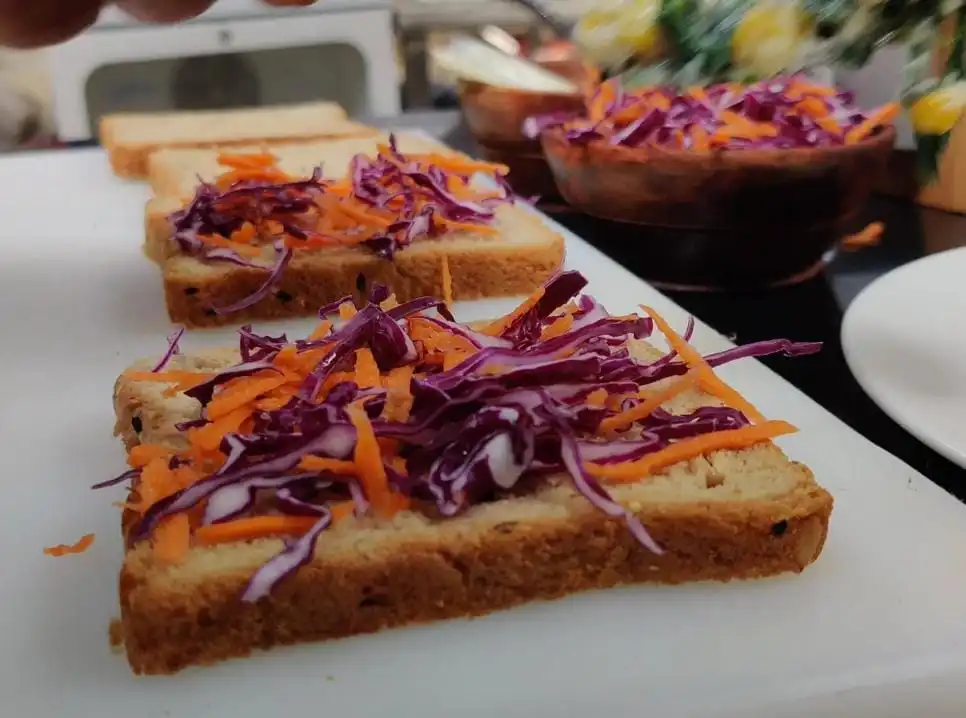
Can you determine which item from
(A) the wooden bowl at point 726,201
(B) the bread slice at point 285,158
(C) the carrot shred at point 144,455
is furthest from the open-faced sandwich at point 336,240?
(C) the carrot shred at point 144,455

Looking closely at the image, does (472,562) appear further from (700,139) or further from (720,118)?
(720,118)

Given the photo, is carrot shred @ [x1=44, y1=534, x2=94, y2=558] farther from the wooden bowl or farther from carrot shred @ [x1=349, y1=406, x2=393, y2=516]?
the wooden bowl

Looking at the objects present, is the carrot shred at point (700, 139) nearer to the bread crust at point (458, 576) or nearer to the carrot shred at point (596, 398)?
the carrot shred at point (596, 398)

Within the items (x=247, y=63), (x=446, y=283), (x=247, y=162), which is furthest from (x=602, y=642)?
(x=247, y=63)

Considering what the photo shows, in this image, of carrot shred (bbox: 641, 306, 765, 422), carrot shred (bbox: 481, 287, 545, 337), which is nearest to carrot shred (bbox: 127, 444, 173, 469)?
carrot shred (bbox: 481, 287, 545, 337)

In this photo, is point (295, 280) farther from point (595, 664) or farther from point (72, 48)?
point (72, 48)
